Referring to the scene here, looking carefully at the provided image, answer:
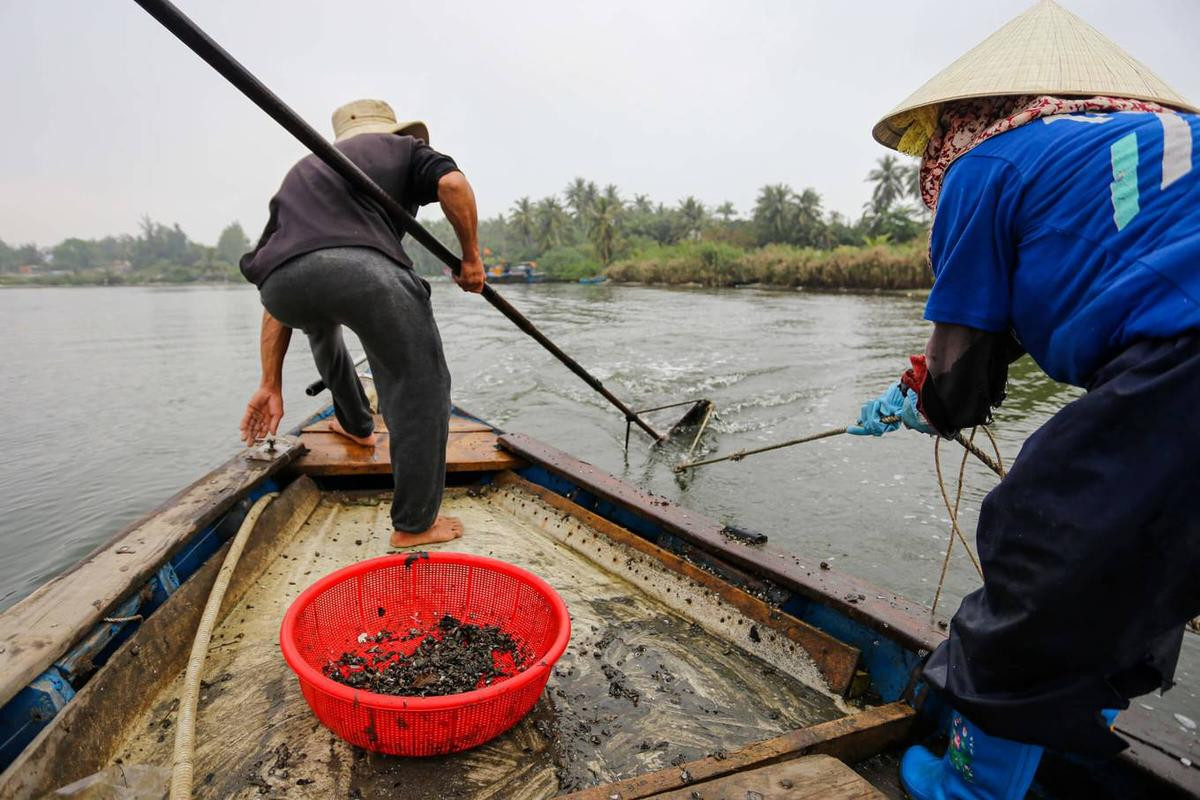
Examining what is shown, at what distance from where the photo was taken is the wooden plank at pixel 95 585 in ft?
4.44

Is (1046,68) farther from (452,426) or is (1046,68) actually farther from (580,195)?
(580,195)

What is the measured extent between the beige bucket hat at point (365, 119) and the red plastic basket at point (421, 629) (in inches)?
69.3

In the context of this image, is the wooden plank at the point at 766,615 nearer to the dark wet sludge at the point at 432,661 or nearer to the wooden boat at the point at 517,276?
the dark wet sludge at the point at 432,661

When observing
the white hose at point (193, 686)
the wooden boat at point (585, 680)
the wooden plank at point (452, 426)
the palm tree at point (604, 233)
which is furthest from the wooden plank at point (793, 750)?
the palm tree at point (604, 233)

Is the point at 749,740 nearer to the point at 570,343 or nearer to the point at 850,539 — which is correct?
the point at 850,539

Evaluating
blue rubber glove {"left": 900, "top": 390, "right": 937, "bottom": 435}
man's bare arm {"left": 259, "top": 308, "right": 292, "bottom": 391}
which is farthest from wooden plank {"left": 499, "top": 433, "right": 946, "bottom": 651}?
man's bare arm {"left": 259, "top": 308, "right": 292, "bottom": 391}

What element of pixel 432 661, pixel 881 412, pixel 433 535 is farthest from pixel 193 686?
pixel 881 412

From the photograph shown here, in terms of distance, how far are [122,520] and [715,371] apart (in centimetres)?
792

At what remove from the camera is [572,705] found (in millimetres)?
1772

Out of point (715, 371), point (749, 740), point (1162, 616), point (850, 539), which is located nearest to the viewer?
point (1162, 616)

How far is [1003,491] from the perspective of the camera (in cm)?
116

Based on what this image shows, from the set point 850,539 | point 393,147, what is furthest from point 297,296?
point 850,539

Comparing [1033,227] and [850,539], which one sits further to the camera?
[850,539]

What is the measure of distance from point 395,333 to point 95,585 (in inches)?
45.2
